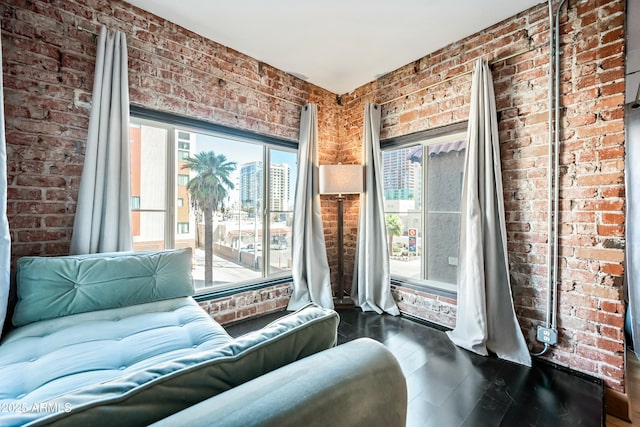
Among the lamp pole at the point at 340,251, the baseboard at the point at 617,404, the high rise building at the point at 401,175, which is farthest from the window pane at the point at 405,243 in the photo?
the baseboard at the point at 617,404

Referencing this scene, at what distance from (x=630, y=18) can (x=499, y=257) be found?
1.79 meters

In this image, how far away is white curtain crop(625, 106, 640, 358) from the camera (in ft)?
6.30

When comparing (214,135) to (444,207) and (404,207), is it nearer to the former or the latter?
(404,207)

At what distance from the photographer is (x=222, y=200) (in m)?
2.65

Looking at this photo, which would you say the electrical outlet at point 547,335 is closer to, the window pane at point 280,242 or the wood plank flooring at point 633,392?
the wood plank flooring at point 633,392

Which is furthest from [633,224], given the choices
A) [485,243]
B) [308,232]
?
[308,232]

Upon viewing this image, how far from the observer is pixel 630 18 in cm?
178

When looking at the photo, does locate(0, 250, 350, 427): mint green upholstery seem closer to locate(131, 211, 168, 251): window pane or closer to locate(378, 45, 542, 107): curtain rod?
locate(131, 211, 168, 251): window pane

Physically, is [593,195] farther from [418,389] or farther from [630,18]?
[418,389]

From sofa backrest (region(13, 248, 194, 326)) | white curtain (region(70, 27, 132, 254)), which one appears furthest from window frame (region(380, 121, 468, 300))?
white curtain (region(70, 27, 132, 254))

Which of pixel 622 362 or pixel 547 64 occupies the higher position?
pixel 547 64

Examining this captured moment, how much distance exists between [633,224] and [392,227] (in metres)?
1.85

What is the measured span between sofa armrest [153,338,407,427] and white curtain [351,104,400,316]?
85.6 inches

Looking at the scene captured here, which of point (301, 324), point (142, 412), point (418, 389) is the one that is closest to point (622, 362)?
point (418, 389)
